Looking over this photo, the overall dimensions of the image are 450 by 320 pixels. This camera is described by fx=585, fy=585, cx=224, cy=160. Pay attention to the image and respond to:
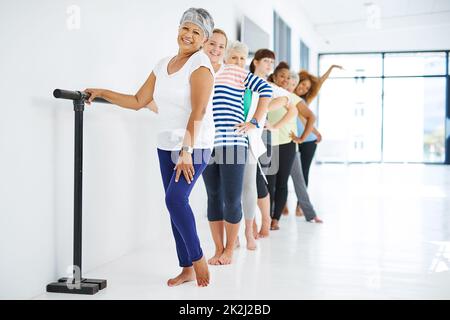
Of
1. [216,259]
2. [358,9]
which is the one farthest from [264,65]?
[358,9]

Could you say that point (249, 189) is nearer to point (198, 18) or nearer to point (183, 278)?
point (183, 278)

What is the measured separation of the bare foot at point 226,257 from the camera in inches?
127

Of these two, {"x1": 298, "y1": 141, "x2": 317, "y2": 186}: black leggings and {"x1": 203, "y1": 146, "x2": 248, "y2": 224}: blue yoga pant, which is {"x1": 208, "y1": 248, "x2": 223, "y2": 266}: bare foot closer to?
{"x1": 203, "y1": 146, "x2": 248, "y2": 224}: blue yoga pant

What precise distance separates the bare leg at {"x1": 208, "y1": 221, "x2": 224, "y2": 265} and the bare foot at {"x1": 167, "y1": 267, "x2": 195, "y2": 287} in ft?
1.40

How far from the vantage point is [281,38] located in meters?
8.56

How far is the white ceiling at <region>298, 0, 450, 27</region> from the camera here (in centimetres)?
1040

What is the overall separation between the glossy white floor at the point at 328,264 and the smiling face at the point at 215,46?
3.74 feet

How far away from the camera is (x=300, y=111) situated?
484cm

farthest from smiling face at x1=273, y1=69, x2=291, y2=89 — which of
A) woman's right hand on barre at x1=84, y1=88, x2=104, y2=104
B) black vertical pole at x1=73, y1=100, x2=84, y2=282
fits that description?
black vertical pole at x1=73, y1=100, x2=84, y2=282

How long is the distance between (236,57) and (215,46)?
0.36m
